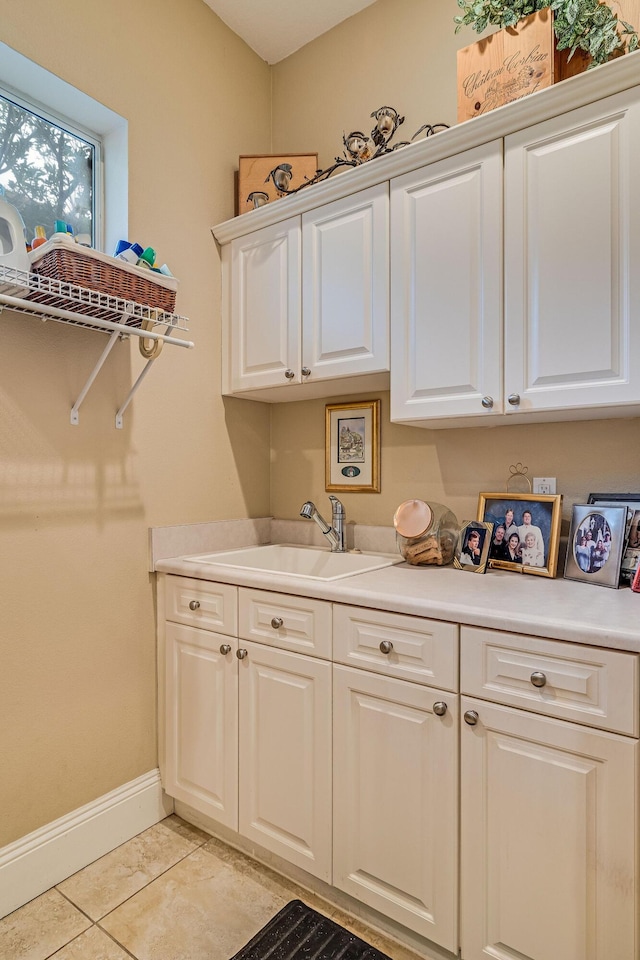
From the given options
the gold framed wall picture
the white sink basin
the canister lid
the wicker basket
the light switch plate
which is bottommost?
the white sink basin

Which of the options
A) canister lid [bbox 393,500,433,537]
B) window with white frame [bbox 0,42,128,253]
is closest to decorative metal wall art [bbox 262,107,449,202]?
window with white frame [bbox 0,42,128,253]

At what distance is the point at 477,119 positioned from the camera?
1.57 m

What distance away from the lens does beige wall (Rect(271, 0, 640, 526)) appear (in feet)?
5.72

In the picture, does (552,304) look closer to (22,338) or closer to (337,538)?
(337,538)

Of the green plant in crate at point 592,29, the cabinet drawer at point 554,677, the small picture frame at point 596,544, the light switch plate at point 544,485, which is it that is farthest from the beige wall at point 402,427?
the cabinet drawer at point 554,677

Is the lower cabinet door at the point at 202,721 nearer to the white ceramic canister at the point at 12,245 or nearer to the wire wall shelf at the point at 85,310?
the wire wall shelf at the point at 85,310

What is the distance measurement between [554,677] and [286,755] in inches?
33.7

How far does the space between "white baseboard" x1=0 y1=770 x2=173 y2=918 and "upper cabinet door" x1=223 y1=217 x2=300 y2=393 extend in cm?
156

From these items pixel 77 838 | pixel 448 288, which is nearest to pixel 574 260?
pixel 448 288

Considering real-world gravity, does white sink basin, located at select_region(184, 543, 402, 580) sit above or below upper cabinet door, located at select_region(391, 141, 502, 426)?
below

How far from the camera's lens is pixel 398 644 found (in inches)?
55.0

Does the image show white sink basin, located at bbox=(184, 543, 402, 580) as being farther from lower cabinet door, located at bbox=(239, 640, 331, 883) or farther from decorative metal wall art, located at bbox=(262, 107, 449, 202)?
decorative metal wall art, located at bbox=(262, 107, 449, 202)

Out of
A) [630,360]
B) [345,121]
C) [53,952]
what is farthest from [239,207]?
→ [53,952]

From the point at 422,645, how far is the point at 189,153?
203 centimetres
